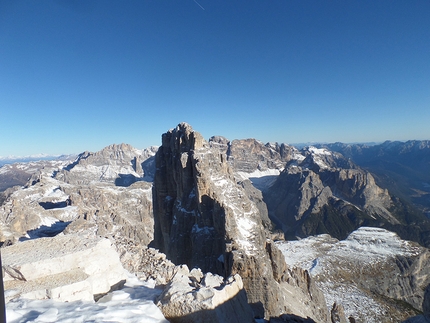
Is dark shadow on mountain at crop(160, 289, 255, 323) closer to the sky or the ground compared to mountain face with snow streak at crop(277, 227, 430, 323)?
closer to the sky

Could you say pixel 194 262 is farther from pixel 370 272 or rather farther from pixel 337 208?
pixel 337 208

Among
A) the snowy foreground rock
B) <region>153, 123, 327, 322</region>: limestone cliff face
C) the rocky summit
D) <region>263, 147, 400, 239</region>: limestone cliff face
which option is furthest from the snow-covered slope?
<region>263, 147, 400, 239</region>: limestone cliff face

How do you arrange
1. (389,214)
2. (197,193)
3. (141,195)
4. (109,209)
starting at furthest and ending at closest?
(389,214) < (141,195) < (109,209) < (197,193)

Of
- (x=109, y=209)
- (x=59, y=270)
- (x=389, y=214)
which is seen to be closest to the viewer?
(x=59, y=270)

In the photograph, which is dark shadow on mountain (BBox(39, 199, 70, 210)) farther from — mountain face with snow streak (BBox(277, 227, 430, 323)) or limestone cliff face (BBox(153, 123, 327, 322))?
mountain face with snow streak (BBox(277, 227, 430, 323))

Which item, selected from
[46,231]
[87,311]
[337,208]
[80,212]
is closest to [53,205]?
[80,212]

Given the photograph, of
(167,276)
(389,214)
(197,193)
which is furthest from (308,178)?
(167,276)

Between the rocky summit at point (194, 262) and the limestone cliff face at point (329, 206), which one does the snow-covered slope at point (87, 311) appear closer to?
the rocky summit at point (194, 262)

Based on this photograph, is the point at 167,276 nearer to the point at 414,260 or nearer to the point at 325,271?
the point at 325,271
